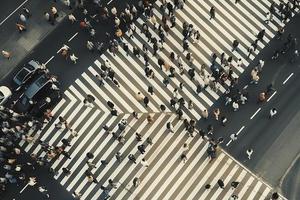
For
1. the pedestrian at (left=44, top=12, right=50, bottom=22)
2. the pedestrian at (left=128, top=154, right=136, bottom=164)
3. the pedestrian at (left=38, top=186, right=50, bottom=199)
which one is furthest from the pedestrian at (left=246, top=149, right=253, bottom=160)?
the pedestrian at (left=44, top=12, right=50, bottom=22)

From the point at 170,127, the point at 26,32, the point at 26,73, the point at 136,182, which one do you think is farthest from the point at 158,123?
the point at 26,32

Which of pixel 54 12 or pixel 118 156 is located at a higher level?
pixel 54 12

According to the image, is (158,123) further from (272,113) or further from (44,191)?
(44,191)

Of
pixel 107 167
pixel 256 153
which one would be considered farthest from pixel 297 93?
pixel 107 167

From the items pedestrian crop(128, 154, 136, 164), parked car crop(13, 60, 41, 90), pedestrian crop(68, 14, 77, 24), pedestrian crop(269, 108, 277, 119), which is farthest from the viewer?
pedestrian crop(68, 14, 77, 24)

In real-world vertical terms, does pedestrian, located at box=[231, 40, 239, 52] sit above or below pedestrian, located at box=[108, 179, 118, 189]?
above

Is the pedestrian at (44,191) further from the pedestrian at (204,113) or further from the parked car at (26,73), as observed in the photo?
the pedestrian at (204,113)

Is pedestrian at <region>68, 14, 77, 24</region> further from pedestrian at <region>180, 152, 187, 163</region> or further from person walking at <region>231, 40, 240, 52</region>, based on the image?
pedestrian at <region>180, 152, 187, 163</region>
